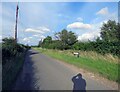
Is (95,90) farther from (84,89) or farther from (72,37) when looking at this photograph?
(72,37)

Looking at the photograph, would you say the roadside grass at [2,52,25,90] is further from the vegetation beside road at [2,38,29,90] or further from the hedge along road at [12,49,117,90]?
the hedge along road at [12,49,117,90]

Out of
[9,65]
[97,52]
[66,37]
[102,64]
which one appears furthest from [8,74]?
[66,37]

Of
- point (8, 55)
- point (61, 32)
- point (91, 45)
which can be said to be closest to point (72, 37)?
point (61, 32)

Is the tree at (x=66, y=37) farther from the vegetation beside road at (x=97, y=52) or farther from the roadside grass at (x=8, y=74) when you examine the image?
the roadside grass at (x=8, y=74)

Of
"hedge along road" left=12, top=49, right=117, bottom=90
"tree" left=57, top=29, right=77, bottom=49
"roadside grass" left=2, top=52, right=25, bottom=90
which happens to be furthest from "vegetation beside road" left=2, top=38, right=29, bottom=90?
"tree" left=57, top=29, right=77, bottom=49

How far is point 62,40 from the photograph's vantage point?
58875 mm

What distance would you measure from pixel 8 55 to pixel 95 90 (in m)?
12.3

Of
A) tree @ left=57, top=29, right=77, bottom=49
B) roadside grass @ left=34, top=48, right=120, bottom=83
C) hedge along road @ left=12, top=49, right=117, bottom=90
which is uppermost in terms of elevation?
tree @ left=57, top=29, right=77, bottom=49

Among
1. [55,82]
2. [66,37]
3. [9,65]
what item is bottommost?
[55,82]

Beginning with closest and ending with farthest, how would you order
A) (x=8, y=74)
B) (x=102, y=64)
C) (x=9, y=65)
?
(x=8, y=74) < (x=9, y=65) < (x=102, y=64)

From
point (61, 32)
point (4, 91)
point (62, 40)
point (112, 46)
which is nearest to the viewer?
point (4, 91)

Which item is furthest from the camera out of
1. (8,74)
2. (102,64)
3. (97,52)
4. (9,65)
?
(97,52)

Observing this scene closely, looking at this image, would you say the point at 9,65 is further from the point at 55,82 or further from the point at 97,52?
the point at 97,52

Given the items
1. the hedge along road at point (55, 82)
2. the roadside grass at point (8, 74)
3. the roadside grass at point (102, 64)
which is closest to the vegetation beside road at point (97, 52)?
the roadside grass at point (102, 64)
